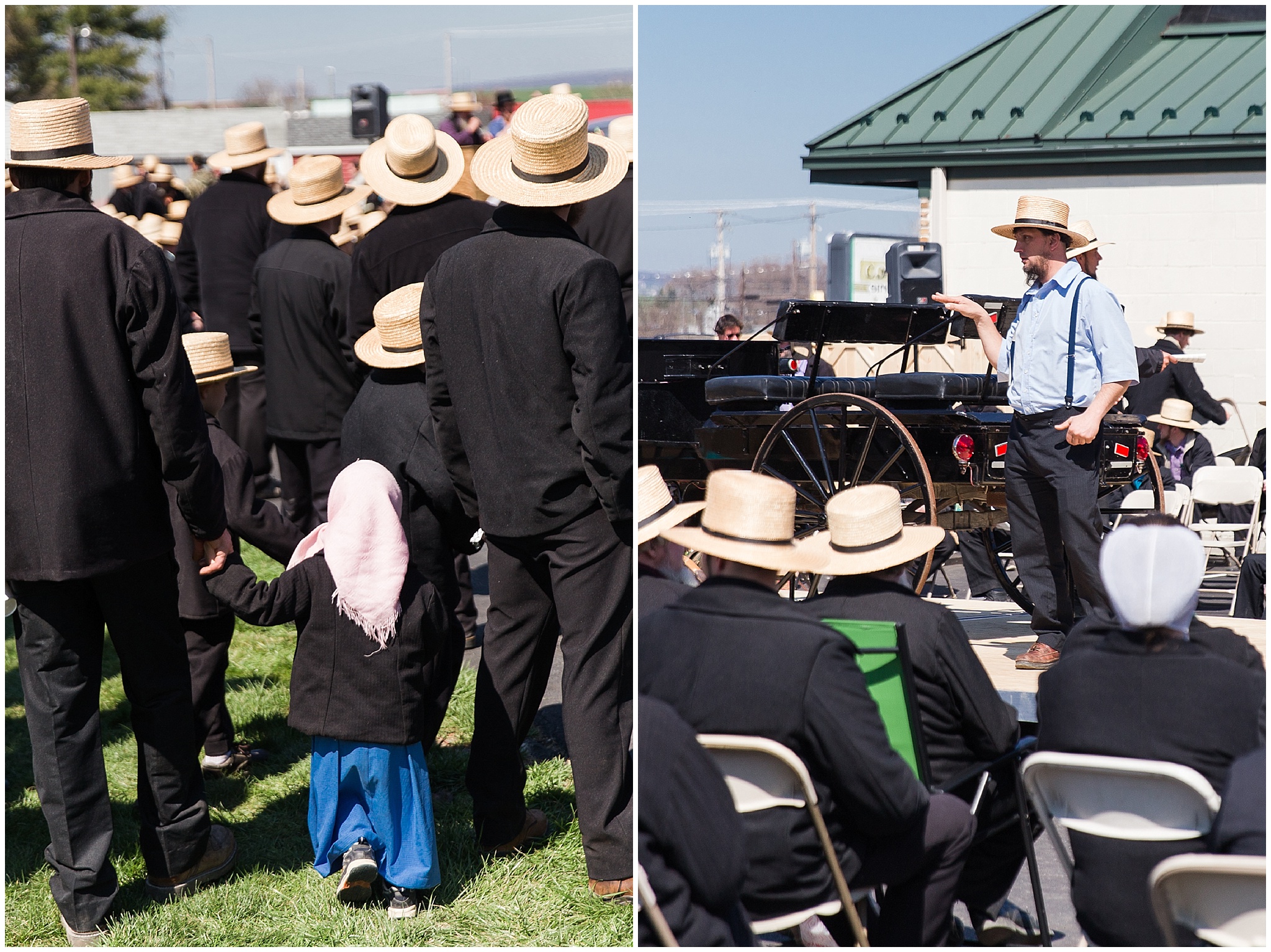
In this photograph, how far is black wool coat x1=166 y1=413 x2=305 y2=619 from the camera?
424 cm

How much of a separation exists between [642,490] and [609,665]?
50 cm

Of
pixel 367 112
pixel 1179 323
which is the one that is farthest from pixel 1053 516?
pixel 367 112

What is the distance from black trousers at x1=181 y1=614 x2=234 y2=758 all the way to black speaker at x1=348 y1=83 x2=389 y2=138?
43.5 ft

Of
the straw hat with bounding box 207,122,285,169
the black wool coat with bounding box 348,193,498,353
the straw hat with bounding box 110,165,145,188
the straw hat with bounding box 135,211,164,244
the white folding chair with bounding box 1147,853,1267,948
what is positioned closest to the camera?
the white folding chair with bounding box 1147,853,1267,948

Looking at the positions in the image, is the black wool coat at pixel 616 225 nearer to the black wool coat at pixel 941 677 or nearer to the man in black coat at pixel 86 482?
the man in black coat at pixel 86 482

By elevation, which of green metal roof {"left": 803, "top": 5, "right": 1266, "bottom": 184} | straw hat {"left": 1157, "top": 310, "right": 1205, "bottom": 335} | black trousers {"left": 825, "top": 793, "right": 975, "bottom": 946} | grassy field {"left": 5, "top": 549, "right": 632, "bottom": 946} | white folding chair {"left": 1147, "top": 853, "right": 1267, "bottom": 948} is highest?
green metal roof {"left": 803, "top": 5, "right": 1266, "bottom": 184}

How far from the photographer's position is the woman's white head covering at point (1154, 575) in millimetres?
2699

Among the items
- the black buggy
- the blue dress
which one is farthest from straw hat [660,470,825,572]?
the black buggy

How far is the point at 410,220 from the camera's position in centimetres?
554

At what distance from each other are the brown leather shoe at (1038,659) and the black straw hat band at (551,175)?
7.98 feet

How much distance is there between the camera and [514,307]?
3535mm

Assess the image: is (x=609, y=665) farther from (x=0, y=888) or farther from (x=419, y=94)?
(x=419, y=94)

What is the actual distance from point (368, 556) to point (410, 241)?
229cm

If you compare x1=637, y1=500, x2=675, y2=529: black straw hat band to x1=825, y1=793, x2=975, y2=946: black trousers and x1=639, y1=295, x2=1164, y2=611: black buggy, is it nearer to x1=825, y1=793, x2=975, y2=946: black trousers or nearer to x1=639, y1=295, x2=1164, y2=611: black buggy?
x1=825, y1=793, x2=975, y2=946: black trousers
